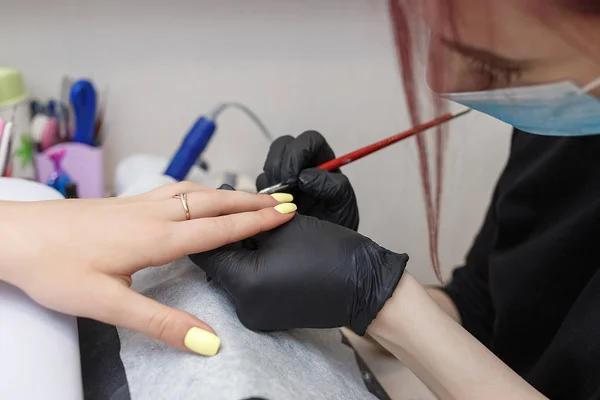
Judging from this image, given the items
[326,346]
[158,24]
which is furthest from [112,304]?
[158,24]

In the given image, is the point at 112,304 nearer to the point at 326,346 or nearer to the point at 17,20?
the point at 326,346

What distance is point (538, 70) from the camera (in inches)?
20.2

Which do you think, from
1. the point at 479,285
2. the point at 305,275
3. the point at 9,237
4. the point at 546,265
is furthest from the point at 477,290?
the point at 9,237

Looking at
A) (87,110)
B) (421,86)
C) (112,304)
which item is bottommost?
→ (112,304)

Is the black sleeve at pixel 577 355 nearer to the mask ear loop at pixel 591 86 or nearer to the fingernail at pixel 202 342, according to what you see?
the mask ear loop at pixel 591 86

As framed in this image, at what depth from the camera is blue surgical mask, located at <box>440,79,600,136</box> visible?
52 centimetres

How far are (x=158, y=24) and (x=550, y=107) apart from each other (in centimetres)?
64

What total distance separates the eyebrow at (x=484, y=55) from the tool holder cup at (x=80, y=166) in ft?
1.90

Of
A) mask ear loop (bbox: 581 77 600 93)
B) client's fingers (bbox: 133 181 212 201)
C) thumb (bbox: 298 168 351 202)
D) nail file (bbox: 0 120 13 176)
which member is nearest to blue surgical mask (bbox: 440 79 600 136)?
mask ear loop (bbox: 581 77 600 93)

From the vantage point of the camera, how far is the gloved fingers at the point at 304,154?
69 cm

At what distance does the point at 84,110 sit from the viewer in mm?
851

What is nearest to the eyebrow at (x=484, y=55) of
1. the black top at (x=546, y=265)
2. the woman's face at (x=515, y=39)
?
the woman's face at (x=515, y=39)

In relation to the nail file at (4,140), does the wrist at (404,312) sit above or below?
below

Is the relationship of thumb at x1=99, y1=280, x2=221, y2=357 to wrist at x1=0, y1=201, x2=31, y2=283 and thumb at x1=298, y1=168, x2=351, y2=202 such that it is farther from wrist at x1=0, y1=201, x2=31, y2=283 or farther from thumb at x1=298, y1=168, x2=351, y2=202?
thumb at x1=298, y1=168, x2=351, y2=202
